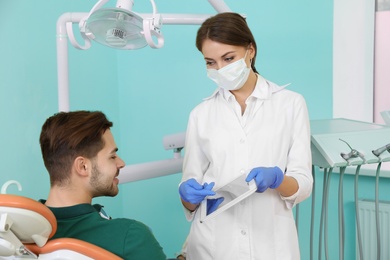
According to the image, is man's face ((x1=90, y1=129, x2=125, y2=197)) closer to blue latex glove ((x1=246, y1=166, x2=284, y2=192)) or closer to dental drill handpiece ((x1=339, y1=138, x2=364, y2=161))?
blue latex glove ((x1=246, y1=166, x2=284, y2=192))

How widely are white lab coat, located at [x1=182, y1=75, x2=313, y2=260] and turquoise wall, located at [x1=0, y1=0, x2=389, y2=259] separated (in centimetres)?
96

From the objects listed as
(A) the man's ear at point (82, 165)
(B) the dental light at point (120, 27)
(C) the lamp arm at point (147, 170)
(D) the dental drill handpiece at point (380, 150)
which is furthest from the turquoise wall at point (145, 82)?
(A) the man's ear at point (82, 165)

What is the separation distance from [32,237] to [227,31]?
0.92 m

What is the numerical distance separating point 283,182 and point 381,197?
1266mm

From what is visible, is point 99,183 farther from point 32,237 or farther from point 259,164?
point 259,164

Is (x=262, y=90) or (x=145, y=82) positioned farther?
(x=145, y=82)

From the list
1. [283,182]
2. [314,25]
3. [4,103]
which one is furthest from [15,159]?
[314,25]

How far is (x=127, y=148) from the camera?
3.42 meters

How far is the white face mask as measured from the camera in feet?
5.91

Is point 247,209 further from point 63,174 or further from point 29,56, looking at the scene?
point 29,56

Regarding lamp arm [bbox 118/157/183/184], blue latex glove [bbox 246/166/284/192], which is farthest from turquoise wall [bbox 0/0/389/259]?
blue latex glove [bbox 246/166/284/192]

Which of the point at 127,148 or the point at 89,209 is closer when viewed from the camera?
the point at 89,209

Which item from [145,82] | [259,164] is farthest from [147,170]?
[145,82]

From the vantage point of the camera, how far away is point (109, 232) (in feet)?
4.33
